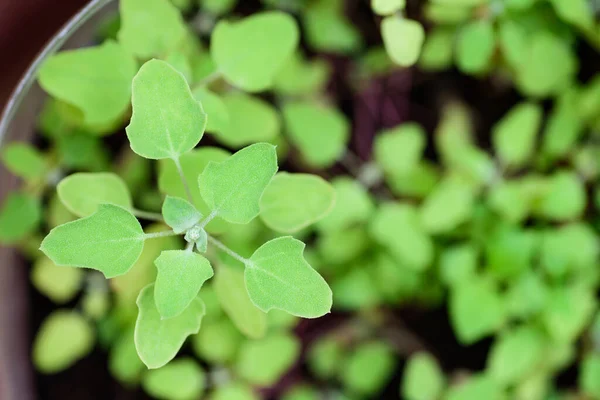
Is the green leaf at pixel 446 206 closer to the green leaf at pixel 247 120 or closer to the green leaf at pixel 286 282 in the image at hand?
the green leaf at pixel 247 120

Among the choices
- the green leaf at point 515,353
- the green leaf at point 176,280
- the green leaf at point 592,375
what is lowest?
the green leaf at point 592,375

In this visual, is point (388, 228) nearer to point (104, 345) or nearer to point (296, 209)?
point (296, 209)

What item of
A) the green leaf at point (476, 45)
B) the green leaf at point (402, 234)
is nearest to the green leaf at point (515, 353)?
the green leaf at point (402, 234)

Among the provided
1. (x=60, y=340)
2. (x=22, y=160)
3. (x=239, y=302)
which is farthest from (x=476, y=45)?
(x=60, y=340)

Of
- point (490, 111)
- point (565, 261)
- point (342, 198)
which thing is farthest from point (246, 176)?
point (490, 111)

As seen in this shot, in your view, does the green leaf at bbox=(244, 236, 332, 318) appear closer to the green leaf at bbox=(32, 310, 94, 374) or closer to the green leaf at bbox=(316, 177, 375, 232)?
the green leaf at bbox=(316, 177, 375, 232)

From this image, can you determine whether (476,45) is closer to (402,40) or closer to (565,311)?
(402,40)
